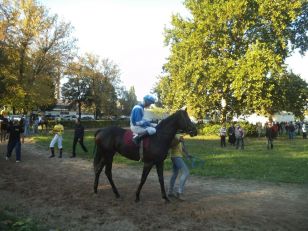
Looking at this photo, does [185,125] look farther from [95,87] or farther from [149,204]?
[95,87]

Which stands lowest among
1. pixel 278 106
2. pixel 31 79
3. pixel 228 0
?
pixel 278 106

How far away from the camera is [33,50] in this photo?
44.8 metres

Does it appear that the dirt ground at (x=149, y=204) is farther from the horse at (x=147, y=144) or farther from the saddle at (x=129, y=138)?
the saddle at (x=129, y=138)

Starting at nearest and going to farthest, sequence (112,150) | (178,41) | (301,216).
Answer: (301,216), (112,150), (178,41)

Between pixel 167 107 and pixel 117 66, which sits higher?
pixel 117 66

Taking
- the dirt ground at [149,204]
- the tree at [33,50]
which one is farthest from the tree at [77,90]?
the dirt ground at [149,204]

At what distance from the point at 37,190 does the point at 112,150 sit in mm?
2496

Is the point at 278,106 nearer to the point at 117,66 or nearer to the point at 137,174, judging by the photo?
the point at 137,174

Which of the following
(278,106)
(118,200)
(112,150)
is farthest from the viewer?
(278,106)

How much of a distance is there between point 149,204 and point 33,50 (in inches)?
1587

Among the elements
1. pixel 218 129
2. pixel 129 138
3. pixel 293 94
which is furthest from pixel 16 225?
pixel 293 94

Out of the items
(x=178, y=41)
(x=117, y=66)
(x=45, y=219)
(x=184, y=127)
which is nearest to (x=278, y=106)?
(x=178, y=41)

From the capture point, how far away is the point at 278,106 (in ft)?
124

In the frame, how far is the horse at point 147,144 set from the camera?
357 inches
